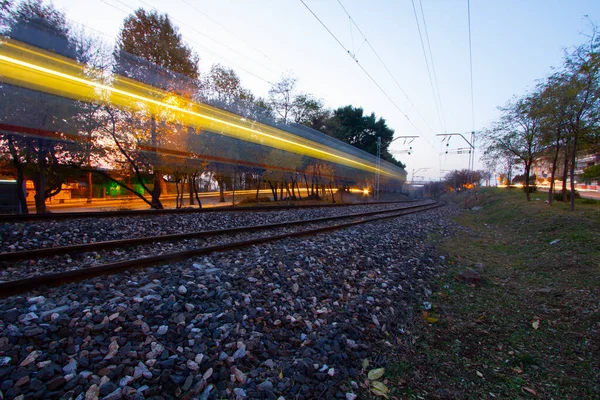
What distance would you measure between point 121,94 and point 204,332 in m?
12.9

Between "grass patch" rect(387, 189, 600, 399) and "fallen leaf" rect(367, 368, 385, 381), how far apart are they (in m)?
0.11

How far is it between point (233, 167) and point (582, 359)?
1928cm

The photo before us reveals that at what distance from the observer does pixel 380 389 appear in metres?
2.85

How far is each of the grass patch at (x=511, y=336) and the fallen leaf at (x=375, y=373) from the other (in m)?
0.11

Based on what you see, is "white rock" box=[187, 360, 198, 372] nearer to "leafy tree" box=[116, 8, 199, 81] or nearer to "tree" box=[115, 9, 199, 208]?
"tree" box=[115, 9, 199, 208]

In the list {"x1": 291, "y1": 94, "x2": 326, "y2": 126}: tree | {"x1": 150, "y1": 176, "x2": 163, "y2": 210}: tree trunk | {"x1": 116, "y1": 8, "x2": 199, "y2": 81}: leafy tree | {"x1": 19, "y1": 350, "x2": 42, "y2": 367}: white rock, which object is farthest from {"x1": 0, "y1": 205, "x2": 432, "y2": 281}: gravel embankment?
{"x1": 291, "y1": 94, "x2": 326, "y2": 126}: tree

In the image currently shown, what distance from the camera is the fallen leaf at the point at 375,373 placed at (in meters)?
3.02

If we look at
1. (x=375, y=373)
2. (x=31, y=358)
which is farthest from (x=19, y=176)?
(x=375, y=373)

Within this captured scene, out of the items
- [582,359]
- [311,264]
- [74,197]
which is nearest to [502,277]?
[582,359]

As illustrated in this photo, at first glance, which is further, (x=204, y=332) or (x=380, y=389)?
(x=204, y=332)

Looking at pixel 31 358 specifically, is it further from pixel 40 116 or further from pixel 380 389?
pixel 40 116

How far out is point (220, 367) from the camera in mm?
2625

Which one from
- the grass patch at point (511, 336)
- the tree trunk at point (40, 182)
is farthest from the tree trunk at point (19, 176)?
the grass patch at point (511, 336)

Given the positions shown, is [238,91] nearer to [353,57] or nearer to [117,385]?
[353,57]
